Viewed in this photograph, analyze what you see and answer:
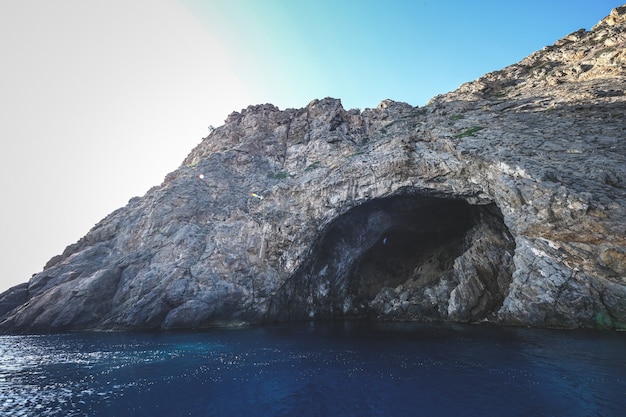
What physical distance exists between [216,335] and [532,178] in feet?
127

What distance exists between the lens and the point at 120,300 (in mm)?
42969

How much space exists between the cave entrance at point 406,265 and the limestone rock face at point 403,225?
0.24 metres

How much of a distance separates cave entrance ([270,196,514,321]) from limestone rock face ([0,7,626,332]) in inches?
9.4

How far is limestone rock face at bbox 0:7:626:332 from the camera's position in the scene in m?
27.5

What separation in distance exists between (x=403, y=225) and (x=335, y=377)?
35.3 metres

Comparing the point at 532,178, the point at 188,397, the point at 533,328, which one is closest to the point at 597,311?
the point at 533,328

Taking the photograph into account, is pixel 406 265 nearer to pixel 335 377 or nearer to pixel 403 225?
pixel 403 225

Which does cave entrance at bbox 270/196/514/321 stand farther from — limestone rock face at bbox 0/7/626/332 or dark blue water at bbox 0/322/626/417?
dark blue water at bbox 0/322/626/417

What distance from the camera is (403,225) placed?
163 feet

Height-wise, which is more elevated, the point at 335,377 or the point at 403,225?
the point at 403,225

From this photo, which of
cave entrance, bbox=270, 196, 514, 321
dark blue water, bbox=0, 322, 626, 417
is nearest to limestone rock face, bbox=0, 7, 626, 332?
cave entrance, bbox=270, 196, 514, 321

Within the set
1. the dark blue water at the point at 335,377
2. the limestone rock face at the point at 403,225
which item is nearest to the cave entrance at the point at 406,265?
the limestone rock face at the point at 403,225

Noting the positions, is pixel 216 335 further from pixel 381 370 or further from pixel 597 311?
pixel 597 311

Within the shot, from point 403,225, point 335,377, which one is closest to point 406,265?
point 403,225
